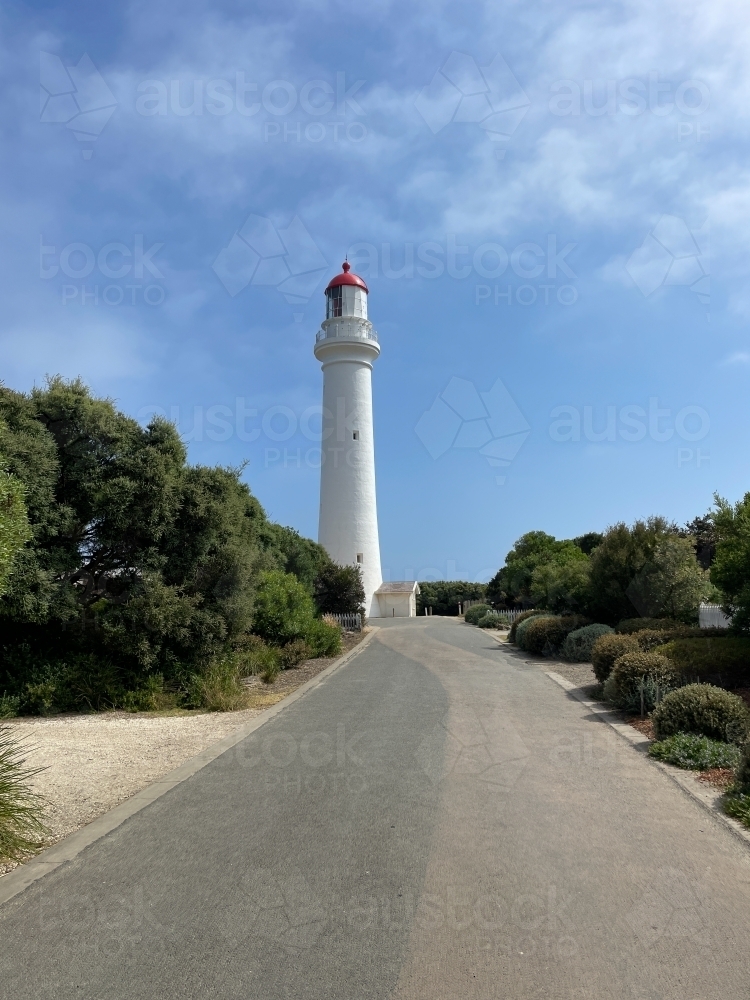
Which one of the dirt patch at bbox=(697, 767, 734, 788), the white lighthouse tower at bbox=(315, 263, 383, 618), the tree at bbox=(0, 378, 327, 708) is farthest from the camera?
the white lighthouse tower at bbox=(315, 263, 383, 618)

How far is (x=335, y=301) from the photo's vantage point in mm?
45406

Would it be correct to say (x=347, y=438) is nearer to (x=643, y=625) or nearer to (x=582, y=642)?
(x=582, y=642)

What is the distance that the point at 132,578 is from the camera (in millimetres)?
13852

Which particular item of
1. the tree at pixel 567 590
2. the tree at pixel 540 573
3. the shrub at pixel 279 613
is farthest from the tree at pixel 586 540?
the shrub at pixel 279 613

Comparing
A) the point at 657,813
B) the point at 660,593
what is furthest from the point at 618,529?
the point at 657,813

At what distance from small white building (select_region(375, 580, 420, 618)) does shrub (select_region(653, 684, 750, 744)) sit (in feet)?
130

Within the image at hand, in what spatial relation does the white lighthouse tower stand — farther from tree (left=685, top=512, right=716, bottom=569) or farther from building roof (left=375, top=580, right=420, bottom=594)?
tree (left=685, top=512, right=716, bottom=569)

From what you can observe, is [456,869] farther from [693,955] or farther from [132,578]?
[132,578]

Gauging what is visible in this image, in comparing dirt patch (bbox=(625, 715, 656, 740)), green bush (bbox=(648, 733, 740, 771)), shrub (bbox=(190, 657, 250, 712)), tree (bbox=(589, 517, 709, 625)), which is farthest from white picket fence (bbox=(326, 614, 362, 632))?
green bush (bbox=(648, 733, 740, 771))

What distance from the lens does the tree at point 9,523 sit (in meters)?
5.87

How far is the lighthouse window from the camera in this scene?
45.2 meters

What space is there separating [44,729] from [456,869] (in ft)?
26.3

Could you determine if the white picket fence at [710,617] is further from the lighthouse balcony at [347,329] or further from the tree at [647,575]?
the lighthouse balcony at [347,329]

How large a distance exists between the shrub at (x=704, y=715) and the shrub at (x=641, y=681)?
5.51 feet
